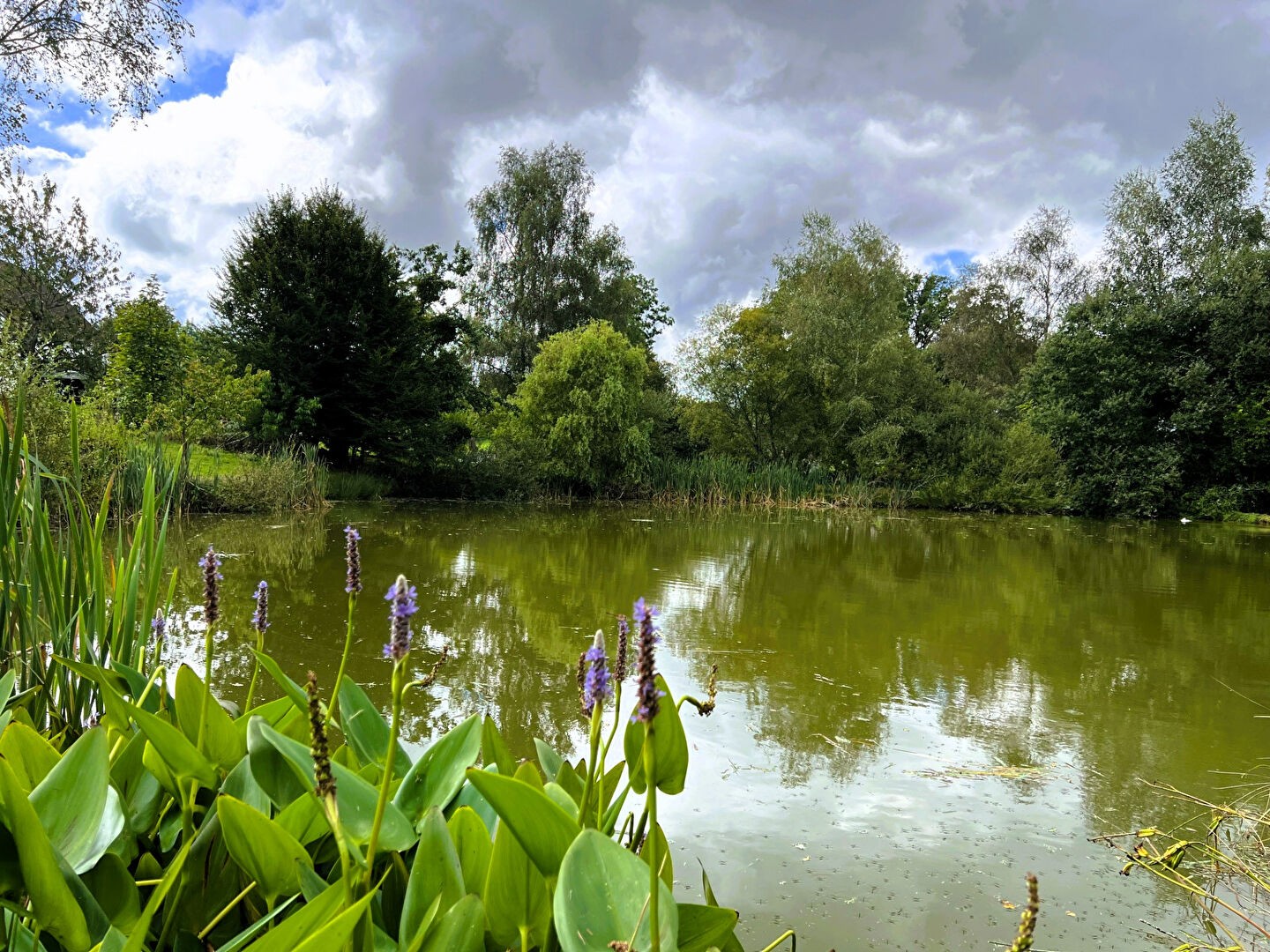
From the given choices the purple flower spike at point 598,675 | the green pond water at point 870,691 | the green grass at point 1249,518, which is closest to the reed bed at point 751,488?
the green grass at point 1249,518

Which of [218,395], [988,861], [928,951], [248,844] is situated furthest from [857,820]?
[218,395]

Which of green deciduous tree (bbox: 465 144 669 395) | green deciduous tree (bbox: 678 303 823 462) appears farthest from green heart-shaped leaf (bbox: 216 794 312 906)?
green deciduous tree (bbox: 465 144 669 395)

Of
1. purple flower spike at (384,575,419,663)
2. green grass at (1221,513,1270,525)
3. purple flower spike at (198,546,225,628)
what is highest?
purple flower spike at (384,575,419,663)

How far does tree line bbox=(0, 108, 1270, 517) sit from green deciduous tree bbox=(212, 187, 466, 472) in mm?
51

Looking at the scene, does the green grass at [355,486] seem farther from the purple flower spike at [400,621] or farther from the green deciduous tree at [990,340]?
the green deciduous tree at [990,340]

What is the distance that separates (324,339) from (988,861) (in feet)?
48.5

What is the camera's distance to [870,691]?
3566 millimetres

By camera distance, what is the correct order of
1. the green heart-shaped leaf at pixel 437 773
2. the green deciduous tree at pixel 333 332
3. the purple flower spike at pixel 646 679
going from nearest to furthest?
the purple flower spike at pixel 646 679 < the green heart-shaped leaf at pixel 437 773 < the green deciduous tree at pixel 333 332

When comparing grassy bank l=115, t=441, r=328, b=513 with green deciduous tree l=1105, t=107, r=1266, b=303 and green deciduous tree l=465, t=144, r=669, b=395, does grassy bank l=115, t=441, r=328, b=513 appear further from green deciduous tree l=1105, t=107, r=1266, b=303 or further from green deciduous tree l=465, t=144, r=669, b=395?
green deciduous tree l=1105, t=107, r=1266, b=303

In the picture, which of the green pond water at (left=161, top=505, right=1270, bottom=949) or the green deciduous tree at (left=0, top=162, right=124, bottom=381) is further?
the green deciduous tree at (left=0, top=162, right=124, bottom=381)

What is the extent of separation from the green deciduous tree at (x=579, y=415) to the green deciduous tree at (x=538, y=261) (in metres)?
5.67

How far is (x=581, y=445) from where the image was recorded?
16.6 metres

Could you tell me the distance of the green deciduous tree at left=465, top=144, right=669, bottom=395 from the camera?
22.8 m

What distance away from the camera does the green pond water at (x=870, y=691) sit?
6.29 ft
